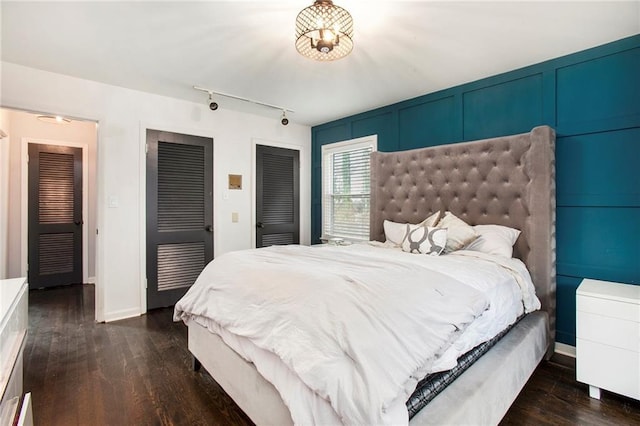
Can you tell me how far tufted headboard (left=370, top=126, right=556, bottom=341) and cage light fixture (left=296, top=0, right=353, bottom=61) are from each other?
168cm

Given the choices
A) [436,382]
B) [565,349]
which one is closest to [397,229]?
[565,349]

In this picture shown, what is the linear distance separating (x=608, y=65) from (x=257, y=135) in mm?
3725

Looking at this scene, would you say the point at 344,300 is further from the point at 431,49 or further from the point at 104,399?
the point at 431,49

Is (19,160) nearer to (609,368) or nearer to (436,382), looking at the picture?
(436,382)

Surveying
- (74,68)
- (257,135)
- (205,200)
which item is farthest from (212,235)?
(74,68)

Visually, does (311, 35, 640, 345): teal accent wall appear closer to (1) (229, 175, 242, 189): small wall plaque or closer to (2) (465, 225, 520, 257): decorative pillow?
(2) (465, 225, 520, 257): decorative pillow

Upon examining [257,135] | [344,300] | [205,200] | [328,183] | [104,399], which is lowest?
[104,399]

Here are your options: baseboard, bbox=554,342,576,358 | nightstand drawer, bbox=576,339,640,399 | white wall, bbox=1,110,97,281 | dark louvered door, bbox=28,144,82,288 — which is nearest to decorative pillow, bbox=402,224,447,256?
nightstand drawer, bbox=576,339,640,399

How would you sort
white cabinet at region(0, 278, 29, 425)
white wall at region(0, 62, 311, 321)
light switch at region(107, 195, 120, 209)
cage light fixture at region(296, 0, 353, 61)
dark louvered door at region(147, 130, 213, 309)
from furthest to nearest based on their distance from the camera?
dark louvered door at region(147, 130, 213, 309) → light switch at region(107, 195, 120, 209) → white wall at region(0, 62, 311, 321) → cage light fixture at region(296, 0, 353, 61) → white cabinet at region(0, 278, 29, 425)

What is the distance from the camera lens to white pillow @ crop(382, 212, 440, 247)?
9.98ft

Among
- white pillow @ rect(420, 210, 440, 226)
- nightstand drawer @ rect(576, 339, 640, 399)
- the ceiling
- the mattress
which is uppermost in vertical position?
the ceiling

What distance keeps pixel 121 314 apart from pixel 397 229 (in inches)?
124

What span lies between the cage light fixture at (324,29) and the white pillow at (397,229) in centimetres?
176

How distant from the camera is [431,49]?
98.7 inches
